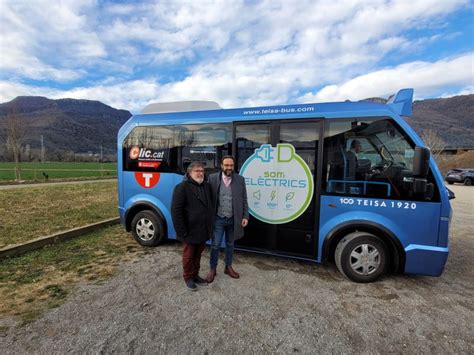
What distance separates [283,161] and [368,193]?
4.28 feet

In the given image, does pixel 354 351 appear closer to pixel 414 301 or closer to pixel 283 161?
pixel 414 301

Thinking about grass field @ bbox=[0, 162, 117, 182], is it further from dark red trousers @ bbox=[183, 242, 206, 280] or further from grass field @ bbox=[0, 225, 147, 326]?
dark red trousers @ bbox=[183, 242, 206, 280]

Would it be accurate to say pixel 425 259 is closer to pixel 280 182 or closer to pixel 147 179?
pixel 280 182

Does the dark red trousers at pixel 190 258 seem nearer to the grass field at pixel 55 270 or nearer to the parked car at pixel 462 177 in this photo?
the grass field at pixel 55 270

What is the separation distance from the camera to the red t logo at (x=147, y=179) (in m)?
4.94

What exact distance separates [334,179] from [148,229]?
3.69 meters

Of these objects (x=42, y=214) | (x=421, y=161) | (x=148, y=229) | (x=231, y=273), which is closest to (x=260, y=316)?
(x=231, y=273)

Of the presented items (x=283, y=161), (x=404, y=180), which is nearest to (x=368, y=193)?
(x=404, y=180)

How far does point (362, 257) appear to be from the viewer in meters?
3.65

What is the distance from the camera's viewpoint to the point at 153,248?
506cm

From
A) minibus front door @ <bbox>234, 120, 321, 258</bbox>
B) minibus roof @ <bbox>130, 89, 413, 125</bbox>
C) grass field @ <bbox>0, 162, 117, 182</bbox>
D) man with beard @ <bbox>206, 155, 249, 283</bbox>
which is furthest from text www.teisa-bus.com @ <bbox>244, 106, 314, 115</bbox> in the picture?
grass field @ <bbox>0, 162, 117, 182</bbox>

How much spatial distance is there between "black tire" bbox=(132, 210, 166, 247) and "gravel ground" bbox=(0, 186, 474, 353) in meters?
0.94

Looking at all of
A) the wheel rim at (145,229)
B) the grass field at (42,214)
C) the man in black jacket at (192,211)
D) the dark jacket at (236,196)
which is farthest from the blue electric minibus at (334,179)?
the grass field at (42,214)

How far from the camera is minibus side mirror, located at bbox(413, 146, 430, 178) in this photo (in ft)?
10.2
